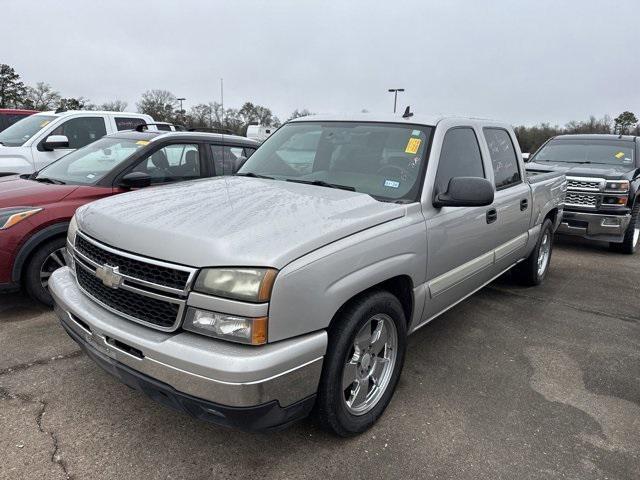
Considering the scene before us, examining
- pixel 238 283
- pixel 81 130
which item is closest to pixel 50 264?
pixel 238 283

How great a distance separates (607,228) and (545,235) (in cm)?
244

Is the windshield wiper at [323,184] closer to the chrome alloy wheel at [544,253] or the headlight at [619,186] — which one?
the chrome alloy wheel at [544,253]

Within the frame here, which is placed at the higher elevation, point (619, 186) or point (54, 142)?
point (54, 142)

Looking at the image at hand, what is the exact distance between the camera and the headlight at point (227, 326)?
77.4 inches

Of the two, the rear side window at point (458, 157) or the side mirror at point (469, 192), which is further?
the rear side window at point (458, 157)

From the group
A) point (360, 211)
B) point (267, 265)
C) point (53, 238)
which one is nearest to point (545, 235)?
point (360, 211)

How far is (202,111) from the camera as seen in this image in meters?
42.9

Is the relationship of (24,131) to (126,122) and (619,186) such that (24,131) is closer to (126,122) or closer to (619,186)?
(126,122)

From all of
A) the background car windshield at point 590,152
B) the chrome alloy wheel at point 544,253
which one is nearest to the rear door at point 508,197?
the chrome alloy wheel at point 544,253

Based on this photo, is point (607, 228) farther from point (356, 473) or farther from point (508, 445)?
point (356, 473)

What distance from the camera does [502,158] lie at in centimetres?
427

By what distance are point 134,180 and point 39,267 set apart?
1159 millimetres

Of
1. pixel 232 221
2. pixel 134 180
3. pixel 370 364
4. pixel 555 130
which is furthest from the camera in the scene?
pixel 555 130

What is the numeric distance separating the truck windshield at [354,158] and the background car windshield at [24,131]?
5756 mm
